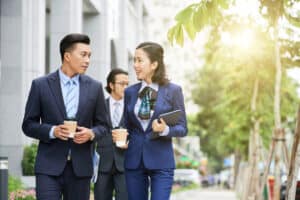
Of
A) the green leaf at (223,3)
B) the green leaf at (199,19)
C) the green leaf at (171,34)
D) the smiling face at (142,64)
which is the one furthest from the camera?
the smiling face at (142,64)

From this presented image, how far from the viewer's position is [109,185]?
10109 millimetres

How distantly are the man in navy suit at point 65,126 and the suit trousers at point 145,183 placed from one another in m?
0.49

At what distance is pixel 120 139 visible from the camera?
741 centimetres

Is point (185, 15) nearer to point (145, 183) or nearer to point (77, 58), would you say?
point (77, 58)

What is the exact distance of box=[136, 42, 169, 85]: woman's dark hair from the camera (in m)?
7.40

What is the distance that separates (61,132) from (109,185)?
140 inches

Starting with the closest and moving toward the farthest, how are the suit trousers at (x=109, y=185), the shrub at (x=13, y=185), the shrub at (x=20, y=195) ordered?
the suit trousers at (x=109, y=185), the shrub at (x=20, y=195), the shrub at (x=13, y=185)

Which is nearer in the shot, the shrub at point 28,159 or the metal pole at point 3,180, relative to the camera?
the metal pole at point 3,180

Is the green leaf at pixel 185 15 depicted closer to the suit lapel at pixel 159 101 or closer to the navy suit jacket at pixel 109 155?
the suit lapel at pixel 159 101

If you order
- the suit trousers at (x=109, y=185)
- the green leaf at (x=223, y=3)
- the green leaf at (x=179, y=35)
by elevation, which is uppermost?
the green leaf at (x=223, y=3)

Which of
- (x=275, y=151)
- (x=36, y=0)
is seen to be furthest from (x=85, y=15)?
(x=275, y=151)

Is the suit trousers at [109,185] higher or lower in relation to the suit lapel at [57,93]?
lower

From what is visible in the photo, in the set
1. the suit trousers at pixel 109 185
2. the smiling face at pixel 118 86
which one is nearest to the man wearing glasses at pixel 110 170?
the suit trousers at pixel 109 185

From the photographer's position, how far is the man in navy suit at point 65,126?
672 centimetres
